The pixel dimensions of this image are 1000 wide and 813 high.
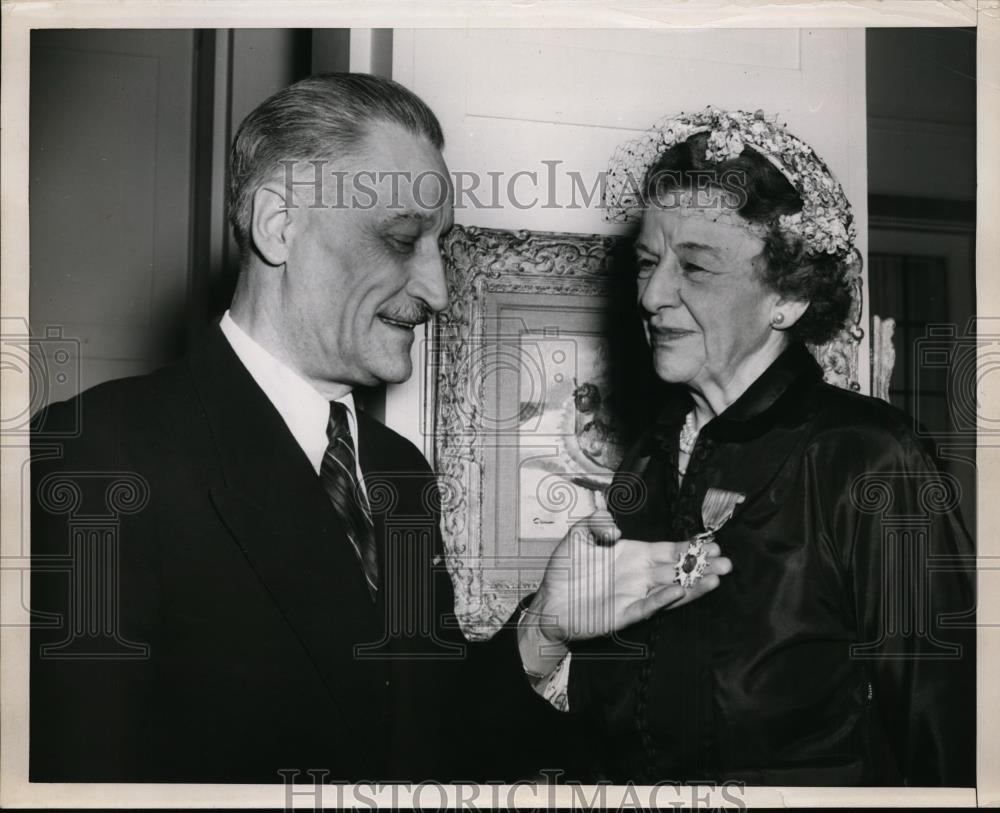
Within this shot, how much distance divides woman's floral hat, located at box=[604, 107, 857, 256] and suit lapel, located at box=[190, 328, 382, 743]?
83cm

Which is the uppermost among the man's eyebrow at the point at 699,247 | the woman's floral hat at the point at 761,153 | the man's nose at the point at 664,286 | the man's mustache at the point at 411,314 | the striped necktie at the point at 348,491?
the woman's floral hat at the point at 761,153

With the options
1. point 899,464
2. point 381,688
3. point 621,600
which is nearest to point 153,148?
point 381,688

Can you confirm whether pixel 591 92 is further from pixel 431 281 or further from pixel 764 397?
pixel 764 397

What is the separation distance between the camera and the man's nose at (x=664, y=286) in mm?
2010

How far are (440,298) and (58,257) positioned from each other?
80cm

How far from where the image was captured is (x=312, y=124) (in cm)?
200

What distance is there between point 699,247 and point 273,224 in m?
0.85

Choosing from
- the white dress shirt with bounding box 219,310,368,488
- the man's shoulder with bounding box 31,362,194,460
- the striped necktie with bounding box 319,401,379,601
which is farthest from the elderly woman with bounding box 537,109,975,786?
the man's shoulder with bounding box 31,362,194,460

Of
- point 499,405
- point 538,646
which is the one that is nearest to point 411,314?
point 499,405

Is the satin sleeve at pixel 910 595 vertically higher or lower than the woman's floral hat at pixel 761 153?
lower
